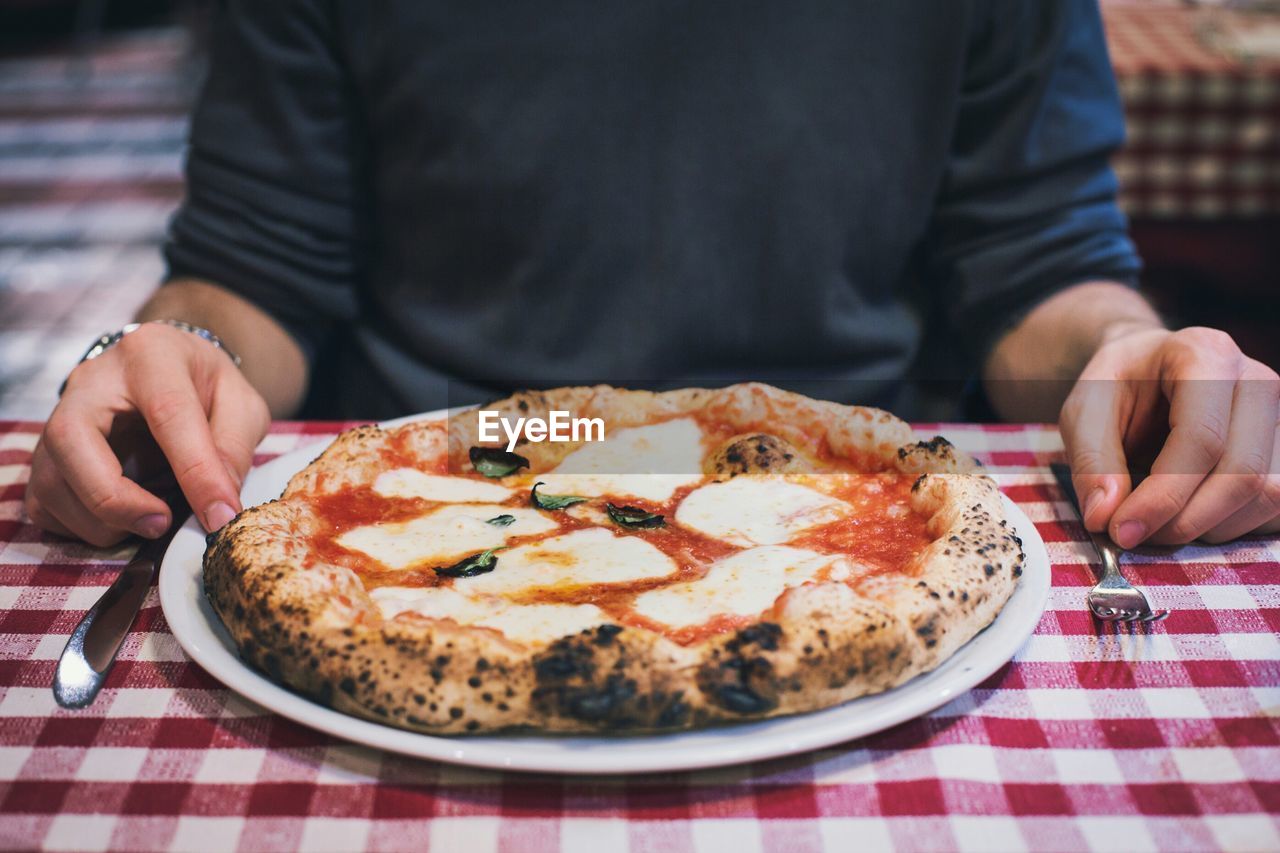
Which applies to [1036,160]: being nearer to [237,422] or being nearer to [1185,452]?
[1185,452]

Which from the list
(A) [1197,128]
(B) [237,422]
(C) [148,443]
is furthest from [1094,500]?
(A) [1197,128]

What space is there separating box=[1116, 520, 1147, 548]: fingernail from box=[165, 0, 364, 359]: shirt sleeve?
1243 millimetres

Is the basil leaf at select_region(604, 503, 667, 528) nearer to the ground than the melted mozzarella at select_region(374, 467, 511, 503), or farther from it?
farther from it

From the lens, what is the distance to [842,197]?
5.70 ft

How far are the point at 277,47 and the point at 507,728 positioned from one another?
1.31 metres

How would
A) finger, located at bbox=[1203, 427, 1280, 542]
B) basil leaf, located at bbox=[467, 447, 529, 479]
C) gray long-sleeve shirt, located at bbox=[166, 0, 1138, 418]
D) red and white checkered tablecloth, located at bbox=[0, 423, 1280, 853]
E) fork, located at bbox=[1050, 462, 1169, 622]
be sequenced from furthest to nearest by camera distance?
gray long-sleeve shirt, located at bbox=[166, 0, 1138, 418] → basil leaf, located at bbox=[467, 447, 529, 479] → finger, located at bbox=[1203, 427, 1280, 542] → fork, located at bbox=[1050, 462, 1169, 622] → red and white checkered tablecloth, located at bbox=[0, 423, 1280, 853]

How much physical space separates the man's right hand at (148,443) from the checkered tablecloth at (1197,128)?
9.02 feet

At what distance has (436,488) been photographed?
1.21m

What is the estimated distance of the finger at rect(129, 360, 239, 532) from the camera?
1142 millimetres

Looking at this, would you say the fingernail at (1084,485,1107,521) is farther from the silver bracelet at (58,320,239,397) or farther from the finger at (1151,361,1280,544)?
the silver bracelet at (58,320,239,397)

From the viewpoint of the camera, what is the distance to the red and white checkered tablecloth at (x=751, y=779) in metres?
0.80

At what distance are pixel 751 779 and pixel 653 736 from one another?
82 mm

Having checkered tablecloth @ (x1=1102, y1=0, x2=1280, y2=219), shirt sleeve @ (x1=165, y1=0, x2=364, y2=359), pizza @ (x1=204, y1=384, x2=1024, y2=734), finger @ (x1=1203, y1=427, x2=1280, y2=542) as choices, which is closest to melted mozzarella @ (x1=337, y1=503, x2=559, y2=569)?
pizza @ (x1=204, y1=384, x2=1024, y2=734)

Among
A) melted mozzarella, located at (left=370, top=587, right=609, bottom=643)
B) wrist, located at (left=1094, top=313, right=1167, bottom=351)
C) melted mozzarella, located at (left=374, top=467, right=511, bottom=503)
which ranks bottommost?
wrist, located at (left=1094, top=313, right=1167, bottom=351)
